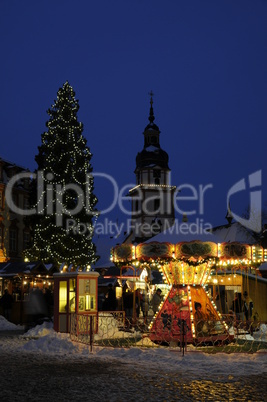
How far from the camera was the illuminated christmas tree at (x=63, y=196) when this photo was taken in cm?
3831

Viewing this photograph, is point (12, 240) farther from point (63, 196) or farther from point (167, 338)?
point (167, 338)

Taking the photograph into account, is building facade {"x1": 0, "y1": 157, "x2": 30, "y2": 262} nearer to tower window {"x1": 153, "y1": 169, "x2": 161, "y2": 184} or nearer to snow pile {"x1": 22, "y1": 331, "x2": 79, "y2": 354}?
snow pile {"x1": 22, "y1": 331, "x2": 79, "y2": 354}

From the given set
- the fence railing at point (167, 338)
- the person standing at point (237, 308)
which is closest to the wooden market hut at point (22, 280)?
the fence railing at point (167, 338)

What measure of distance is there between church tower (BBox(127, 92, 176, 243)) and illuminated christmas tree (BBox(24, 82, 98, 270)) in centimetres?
3266

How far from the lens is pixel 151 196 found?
73.8m

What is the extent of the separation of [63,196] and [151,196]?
35.7 meters

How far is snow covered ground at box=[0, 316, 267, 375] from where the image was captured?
41.2ft

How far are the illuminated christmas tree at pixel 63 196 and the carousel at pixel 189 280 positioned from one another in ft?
64.7

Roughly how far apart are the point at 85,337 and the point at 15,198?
101ft

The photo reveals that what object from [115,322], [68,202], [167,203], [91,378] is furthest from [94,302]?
[167,203]

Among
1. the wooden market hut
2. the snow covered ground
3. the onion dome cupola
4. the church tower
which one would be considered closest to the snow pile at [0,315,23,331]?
the wooden market hut

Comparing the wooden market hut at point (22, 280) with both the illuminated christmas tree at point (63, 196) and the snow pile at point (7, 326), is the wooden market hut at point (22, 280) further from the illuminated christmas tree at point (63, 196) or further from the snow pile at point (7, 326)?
the illuminated christmas tree at point (63, 196)

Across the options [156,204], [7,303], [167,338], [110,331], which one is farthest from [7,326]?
[156,204]

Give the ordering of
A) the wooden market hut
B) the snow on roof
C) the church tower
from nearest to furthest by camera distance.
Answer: the snow on roof < the wooden market hut < the church tower
